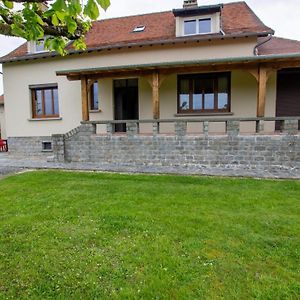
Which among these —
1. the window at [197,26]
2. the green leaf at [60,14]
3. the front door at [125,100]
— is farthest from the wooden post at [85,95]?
the green leaf at [60,14]

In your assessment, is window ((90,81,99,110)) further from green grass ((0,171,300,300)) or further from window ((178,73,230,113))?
green grass ((0,171,300,300))

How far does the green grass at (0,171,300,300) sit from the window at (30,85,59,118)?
8.24 m

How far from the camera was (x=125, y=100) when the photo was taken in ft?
43.3

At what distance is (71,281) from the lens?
9.09ft

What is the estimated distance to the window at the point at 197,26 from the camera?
11.9 meters

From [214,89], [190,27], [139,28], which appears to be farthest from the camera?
[139,28]

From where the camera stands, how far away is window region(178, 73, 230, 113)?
11.7 meters

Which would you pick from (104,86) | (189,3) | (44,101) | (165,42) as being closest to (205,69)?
(165,42)

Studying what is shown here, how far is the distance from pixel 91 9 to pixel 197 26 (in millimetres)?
11135

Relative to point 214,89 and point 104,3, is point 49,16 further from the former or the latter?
point 214,89

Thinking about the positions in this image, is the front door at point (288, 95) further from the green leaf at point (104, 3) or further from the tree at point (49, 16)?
the green leaf at point (104, 3)

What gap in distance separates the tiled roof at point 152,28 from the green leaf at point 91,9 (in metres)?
10.1

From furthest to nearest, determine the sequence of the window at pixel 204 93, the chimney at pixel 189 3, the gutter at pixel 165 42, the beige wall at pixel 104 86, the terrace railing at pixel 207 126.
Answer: the chimney at pixel 189 3
the window at pixel 204 93
the beige wall at pixel 104 86
the gutter at pixel 165 42
the terrace railing at pixel 207 126

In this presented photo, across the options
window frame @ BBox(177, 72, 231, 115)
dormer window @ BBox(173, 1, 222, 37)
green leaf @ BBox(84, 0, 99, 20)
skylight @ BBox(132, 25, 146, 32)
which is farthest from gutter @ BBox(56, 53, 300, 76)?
green leaf @ BBox(84, 0, 99, 20)
